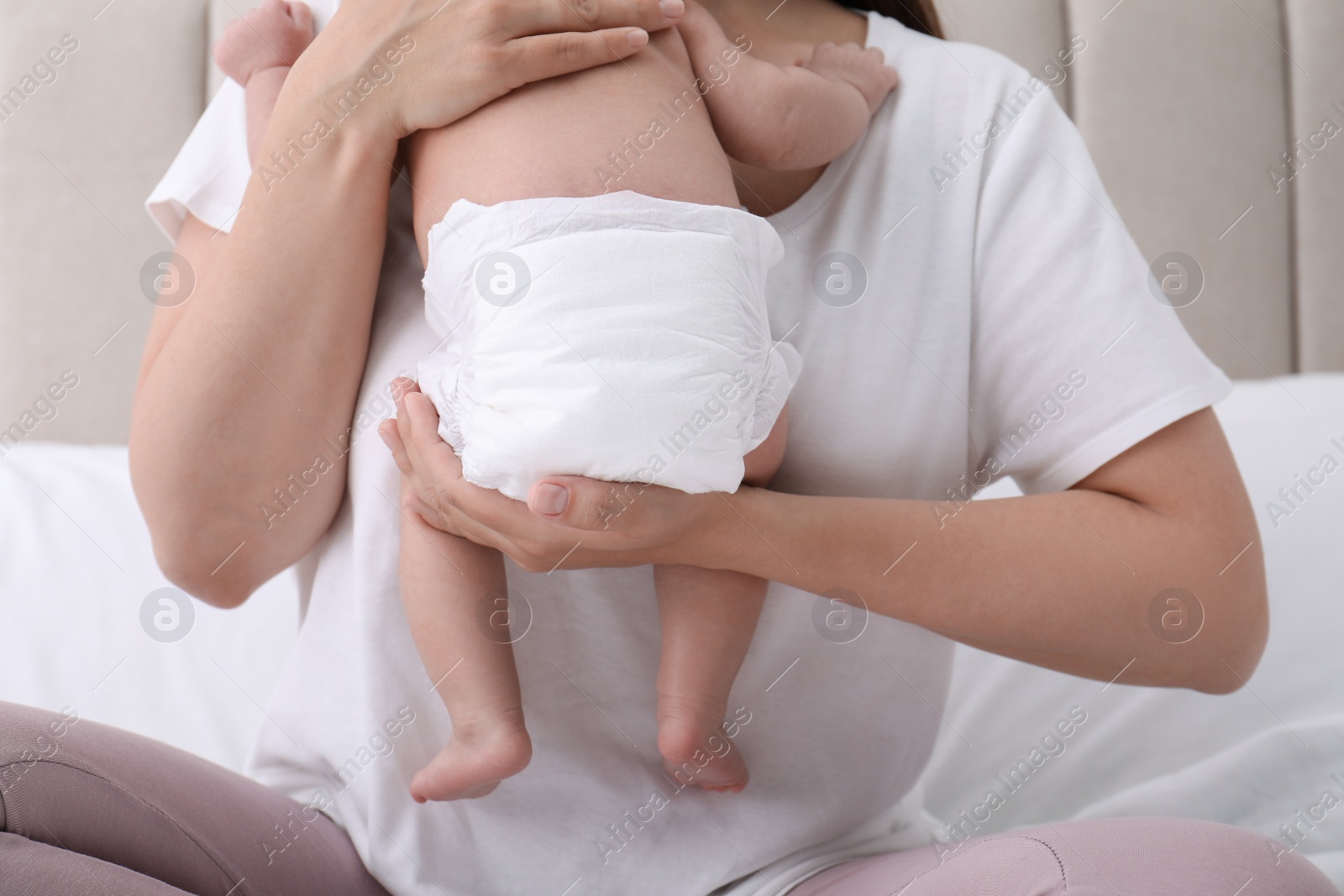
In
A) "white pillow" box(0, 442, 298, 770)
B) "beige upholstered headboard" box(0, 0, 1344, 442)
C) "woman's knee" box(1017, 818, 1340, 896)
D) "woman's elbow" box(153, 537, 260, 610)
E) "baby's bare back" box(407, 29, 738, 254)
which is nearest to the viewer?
"woman's knee" box(1017, 818, 1340, 896)

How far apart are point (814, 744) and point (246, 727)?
2.43 feet

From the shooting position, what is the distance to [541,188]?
0.57m

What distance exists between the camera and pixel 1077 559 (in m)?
0.65

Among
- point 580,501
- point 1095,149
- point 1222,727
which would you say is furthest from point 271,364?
point 1095,149

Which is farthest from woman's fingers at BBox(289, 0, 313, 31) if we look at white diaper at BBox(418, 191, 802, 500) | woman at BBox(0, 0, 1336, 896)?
white diaper at BBox(418, 191, 802, 500)

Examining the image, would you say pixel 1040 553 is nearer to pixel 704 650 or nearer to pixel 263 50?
pixel 704 650

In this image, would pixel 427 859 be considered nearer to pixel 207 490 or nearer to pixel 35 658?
pixel 207 490

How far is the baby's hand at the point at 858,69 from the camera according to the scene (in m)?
0.72

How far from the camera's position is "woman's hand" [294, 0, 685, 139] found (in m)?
0.61

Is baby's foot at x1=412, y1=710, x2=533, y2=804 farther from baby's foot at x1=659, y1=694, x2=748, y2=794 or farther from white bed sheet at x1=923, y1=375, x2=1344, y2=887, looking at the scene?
white bed sheet at x1=923, y1=375, x2=1344, y2=887

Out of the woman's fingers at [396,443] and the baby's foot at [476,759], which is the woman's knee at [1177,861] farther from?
the woman's fingers at [396,443]

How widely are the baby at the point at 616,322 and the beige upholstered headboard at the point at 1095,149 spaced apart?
1180mm

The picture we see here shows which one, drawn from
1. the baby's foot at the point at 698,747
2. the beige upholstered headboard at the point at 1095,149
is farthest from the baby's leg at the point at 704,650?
the beige upholstered headboard at the point at 1095,149

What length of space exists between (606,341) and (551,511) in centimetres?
10
